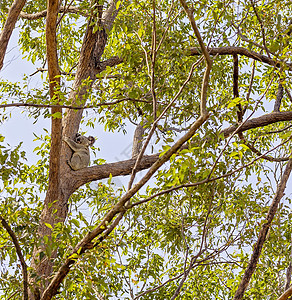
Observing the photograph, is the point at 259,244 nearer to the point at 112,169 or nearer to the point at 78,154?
the point at 112,169

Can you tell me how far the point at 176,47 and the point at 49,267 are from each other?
307cm

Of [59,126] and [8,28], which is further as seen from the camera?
[59,126]

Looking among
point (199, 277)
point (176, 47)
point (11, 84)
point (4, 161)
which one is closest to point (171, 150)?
point (4, 161)

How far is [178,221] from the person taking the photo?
20.1ft

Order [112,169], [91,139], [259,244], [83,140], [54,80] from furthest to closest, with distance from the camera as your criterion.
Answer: [91,139], [83,140], [112,169], [54,80], [259,244]

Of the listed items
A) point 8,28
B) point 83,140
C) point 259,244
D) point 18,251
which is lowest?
A: point 18,251

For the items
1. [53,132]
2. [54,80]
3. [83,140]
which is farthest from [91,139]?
[54,80]

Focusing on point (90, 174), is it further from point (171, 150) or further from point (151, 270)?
point (171, 150)

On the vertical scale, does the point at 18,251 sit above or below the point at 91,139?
below

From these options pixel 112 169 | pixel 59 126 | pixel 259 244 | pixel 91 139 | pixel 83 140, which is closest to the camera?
pixel 259 244

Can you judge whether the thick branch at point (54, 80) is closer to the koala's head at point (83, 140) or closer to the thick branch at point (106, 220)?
the thick branch at point (106, 220)

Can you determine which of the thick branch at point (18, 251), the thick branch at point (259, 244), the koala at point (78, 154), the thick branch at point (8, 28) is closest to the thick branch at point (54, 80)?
the thick branch at point (8, 28)

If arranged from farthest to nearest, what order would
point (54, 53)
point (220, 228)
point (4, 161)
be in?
point (220, 228) < point (54, 53) < point (4, 161)

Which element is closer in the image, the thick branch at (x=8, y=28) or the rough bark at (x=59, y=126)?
the rough bark at (x=59, y=126)
